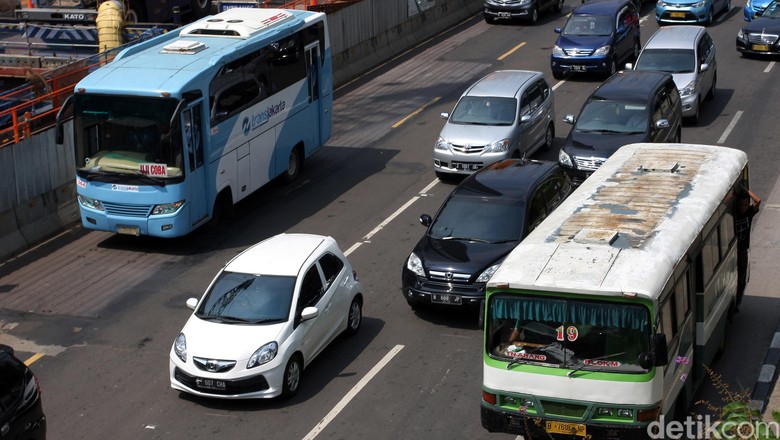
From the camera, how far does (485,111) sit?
80.1ft

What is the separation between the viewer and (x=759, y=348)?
15852mm

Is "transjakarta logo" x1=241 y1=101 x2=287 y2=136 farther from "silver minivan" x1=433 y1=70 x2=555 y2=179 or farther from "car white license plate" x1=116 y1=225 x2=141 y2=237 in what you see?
"silver minivan" x1=433 y1=70 x2=555 y2=179

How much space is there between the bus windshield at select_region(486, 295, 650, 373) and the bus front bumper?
567 mm

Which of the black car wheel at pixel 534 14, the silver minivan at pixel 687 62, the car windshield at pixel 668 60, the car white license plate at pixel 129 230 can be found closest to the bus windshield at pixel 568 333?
the car white license plate at pixel 129 230

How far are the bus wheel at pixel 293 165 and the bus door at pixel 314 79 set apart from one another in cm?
71

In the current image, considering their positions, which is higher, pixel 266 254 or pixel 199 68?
pixel 199 68

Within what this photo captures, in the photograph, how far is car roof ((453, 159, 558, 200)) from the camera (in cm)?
1830

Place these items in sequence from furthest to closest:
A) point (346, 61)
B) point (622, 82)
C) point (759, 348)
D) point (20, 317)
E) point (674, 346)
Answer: point (346, 61)
point (622, 82)
point (20, 317)
point (759, 348)
point (674, 346)

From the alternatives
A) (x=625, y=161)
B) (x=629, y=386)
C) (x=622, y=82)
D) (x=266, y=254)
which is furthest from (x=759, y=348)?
(x=622, y=82)

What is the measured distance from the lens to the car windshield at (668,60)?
27797mm

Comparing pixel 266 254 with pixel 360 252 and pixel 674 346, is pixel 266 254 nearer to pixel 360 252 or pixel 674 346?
pixel 360 252

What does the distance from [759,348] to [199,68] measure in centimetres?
1059

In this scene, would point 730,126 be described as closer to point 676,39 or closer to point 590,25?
point 676,39

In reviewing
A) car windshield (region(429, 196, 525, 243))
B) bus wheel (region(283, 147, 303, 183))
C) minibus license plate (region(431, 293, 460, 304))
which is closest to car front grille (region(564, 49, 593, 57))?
bus wheel (region(283, 147, 303, 183))
